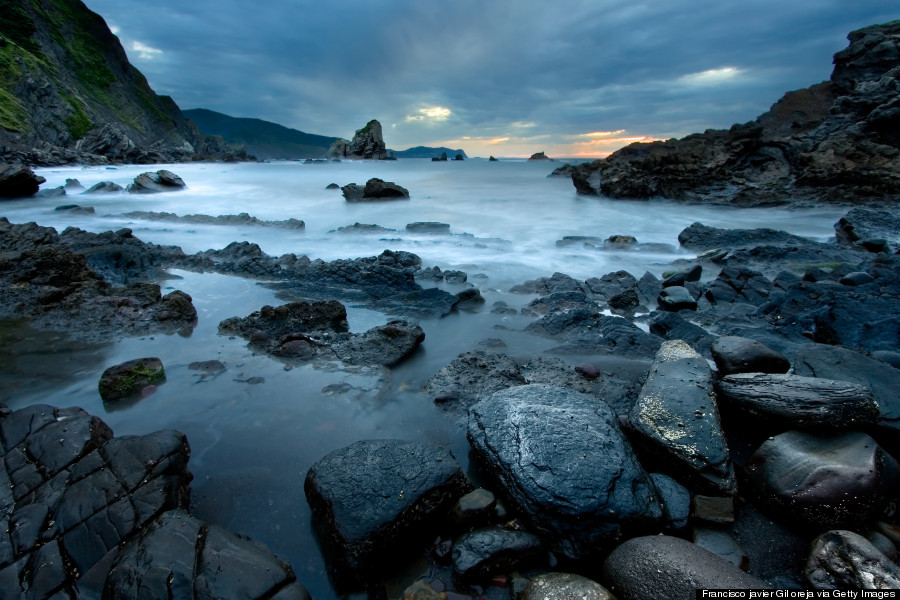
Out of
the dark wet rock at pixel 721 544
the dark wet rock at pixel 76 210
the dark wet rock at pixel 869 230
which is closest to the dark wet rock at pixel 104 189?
the dark wet rock at pixel 76 210

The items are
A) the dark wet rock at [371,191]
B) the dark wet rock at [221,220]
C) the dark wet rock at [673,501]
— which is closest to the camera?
the dark wet rock at [673,501]

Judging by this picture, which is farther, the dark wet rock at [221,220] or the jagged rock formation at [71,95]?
the jagged rock formation at [71,95]

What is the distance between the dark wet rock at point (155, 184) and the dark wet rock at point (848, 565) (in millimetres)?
25263

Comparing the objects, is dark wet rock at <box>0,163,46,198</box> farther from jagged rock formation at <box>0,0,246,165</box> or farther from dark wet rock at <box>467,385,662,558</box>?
dark wet rock at <box>467,385,662,558</box>

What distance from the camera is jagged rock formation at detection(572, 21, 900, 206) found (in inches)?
581

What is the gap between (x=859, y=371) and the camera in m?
3.25

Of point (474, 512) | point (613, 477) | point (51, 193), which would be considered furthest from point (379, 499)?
point (51, 193)

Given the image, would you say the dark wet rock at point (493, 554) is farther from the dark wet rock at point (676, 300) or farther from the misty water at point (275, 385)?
the dark wet rock at point (676, 300)

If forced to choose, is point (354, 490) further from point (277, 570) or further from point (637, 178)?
point (637, 178)

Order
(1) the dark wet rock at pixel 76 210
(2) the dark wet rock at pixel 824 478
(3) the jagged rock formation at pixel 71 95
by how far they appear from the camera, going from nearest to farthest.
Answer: (2) the dark wet rock at pixel 824 478
(1) the dark wet rock at pixel 76 210
(3) the jagged rock formation at pixel 71 95

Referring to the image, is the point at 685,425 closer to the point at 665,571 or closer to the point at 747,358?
the point at 665,571

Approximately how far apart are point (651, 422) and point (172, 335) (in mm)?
5171

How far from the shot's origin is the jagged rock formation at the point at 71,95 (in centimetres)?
3894

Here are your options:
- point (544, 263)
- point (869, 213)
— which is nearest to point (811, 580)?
point (544, 263)
